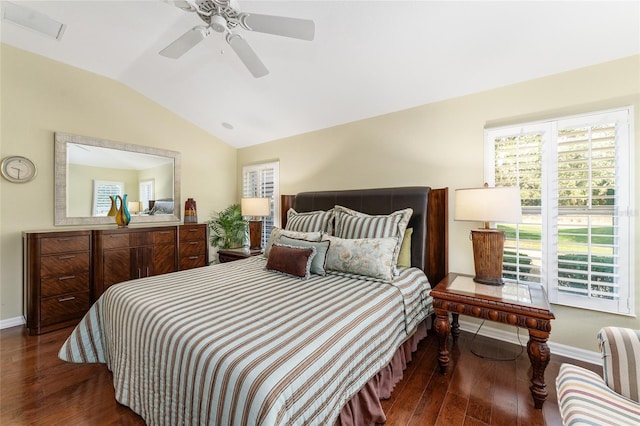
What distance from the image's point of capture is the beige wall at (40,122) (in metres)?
2.93

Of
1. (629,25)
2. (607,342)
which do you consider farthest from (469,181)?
(607,342)

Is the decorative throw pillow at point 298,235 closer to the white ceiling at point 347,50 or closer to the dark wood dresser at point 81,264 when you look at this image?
the white ceiling at point 347,50

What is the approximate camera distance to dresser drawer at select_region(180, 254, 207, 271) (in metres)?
4.00

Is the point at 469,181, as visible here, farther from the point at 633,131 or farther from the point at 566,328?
the point at 566,328

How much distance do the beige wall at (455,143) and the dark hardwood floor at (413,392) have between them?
771 mm

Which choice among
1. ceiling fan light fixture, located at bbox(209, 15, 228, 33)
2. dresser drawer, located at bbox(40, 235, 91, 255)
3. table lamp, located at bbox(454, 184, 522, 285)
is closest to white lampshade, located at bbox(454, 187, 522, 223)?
table lamp, located at bbox(454, 184, 522, 285)

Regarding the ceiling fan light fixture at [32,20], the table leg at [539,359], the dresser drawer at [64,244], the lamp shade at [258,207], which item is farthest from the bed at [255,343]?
the ceiling fan light fixture at [32,20]

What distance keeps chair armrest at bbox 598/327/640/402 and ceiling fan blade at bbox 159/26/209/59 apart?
9.92 feet

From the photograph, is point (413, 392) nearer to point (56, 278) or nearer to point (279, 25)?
point (279, 25)

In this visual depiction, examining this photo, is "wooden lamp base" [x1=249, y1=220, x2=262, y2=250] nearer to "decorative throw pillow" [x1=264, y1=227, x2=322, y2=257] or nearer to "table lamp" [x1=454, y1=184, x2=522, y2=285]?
"decorative throw pillow" [x1=264, y1=227, x2=322, y2=257]

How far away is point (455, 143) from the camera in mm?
2766

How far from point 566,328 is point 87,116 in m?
5.68

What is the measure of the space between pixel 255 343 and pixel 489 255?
6.61ft

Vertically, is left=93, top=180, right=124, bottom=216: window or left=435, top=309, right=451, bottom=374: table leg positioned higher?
left=93, top=180, right=124, bottom=216: window
